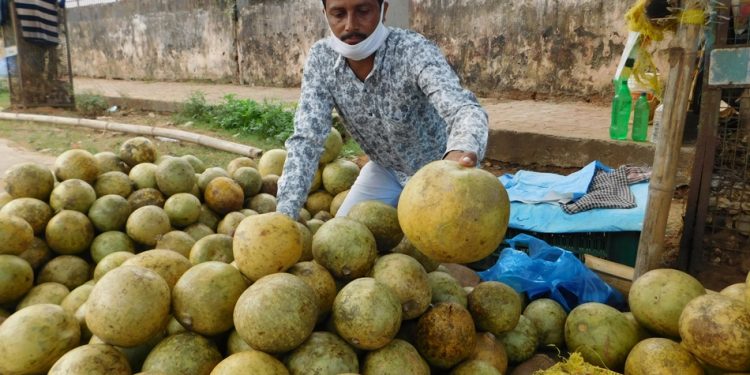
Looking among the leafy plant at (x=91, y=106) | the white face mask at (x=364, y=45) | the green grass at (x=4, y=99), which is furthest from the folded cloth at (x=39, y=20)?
the white face mask at (x=364, y=45)

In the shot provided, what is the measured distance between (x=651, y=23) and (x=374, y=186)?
1.82 m

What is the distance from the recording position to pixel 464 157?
1.82 metres

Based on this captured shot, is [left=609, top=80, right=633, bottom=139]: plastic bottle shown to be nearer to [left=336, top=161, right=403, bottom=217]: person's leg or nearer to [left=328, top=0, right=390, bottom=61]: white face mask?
[left=336, top=161, right=403, bottom=217]: person's leg

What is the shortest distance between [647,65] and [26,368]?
9.69 feet

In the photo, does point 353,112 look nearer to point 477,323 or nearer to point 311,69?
point 311,69

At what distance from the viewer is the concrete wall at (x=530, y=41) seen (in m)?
8.05

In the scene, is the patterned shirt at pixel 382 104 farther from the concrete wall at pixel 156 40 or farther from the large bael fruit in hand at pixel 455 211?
the concrete wall at pixel 156 40

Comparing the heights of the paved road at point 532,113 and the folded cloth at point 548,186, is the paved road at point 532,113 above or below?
above

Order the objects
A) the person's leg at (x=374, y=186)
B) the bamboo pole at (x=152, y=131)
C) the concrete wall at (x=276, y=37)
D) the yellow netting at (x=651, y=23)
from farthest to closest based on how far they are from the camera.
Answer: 1. the concrete wall at (x=276, y=37)
2. the bamboo pole at (x=152, y=131)
3. the person's leg at (x=374, y=186)
4. the yellow netting at (x=651, y=23)

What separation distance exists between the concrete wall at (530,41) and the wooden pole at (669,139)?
230 inches

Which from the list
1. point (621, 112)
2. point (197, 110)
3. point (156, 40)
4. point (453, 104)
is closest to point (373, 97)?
point (453, 104)

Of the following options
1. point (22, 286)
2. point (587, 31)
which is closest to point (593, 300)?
point (22, 286)

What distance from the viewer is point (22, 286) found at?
2.49 m

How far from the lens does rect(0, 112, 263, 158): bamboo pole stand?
7.05 metres
